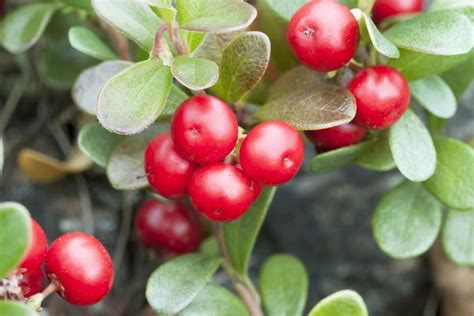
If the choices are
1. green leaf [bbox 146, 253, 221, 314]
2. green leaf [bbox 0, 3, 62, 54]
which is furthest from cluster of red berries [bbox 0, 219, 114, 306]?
green leaf [bbox 0, 3, 62, 54]

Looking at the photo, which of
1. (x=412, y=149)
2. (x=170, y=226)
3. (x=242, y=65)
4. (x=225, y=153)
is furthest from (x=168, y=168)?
(x=170, y=226)

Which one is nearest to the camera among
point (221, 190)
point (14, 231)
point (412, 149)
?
point (14, 231)

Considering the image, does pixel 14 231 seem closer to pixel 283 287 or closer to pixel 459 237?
pixel 283 287

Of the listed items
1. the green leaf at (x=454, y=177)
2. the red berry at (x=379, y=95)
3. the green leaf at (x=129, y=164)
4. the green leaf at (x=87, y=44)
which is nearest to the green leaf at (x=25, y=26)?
the green leaf at (x=87, y=44)

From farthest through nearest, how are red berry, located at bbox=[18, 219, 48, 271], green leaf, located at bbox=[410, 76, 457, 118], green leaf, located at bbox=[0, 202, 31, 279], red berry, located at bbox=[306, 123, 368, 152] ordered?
green leaf, located at bbox=[410, 76, 457, 118] < red berry, located at bbox=[306, 123, 368, 152] < red berry, located at bbox=[18, 219, 48, 271] < green leaf, located at bbox=[0, 202, 31, 279]

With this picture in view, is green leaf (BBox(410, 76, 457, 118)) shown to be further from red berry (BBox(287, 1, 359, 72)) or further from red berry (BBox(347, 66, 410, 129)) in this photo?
red berry (BBox(287, 1, 359, 72))

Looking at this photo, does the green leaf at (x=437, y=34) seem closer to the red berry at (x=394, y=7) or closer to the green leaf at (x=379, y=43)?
the green leaf at (x=379, y=43)

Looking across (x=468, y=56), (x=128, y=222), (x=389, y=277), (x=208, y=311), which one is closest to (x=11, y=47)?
(x=128, y=222)
